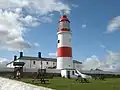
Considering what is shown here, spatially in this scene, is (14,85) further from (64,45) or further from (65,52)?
(64,45)

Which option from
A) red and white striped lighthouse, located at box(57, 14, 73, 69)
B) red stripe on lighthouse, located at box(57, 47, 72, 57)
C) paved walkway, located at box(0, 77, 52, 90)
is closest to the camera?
paved walkway, located at box(0, 77, 52, 90)

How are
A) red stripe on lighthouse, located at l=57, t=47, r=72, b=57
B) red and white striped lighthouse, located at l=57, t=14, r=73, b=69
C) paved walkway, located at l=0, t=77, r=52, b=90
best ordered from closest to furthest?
paved walkway, located at l=0, t=77, r=52, b=90
red stripe on lighthouse, located at l=57, t=47, r=72, b=57
red and white striped lighthouse, located at l=57, t=14, r=73, b=69

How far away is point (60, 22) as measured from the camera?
1902 inches

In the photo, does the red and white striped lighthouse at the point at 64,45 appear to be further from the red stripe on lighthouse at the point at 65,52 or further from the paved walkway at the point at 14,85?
the paved walkway at the point at 14,85

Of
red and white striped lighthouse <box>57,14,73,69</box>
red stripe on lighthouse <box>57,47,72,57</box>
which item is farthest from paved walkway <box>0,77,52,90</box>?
red and white striped lighthouse <box>57,14,73,69</box>

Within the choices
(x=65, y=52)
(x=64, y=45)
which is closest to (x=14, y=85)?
(x=65, y=52)

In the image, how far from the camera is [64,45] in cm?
4638

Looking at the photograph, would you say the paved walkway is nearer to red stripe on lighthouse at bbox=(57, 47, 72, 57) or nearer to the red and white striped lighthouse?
red stripe on lighthouse at bbox=(57, 47, 72, 57)

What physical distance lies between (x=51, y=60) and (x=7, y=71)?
33.7 m

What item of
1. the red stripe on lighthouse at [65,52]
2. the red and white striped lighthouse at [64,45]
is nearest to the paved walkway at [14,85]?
→ the red stripe on lighthouse at [65,52]

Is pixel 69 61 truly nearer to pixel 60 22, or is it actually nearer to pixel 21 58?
pixel 60 22

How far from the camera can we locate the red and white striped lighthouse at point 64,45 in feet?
151

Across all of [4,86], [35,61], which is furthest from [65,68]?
[4,86]

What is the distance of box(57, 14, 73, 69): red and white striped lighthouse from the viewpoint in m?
46.0
